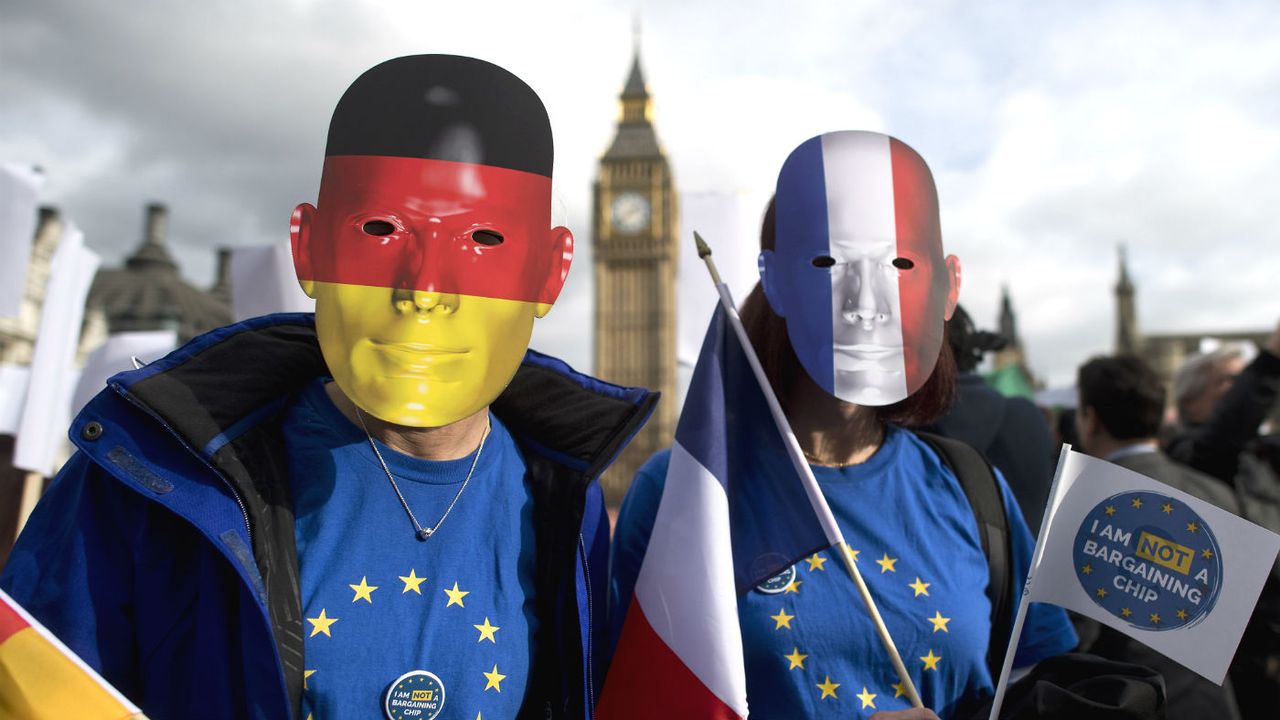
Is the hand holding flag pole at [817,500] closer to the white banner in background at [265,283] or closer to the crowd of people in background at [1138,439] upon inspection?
the crowd of people in background at [1138,439]

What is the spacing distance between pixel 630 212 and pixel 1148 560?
42.8 metres

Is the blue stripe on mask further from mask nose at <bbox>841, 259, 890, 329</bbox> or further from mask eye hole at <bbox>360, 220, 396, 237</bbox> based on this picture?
mask eye hole at <bbox>360, 220, 396, 237</bbox>

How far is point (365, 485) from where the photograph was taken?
1.46 meters

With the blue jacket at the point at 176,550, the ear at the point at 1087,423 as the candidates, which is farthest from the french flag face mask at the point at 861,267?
the ear at the point at 1087,423

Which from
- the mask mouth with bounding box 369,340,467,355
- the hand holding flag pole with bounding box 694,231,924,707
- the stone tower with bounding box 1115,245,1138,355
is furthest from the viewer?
the stone tower with bounding box 1115,245,1138,355

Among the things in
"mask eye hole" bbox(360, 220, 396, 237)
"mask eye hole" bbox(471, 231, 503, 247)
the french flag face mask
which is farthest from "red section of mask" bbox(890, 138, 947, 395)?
"mask eye hole" bbox(360, 220, 396, 237)

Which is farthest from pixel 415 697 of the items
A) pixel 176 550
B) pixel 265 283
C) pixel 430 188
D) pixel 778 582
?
pixel 265 283

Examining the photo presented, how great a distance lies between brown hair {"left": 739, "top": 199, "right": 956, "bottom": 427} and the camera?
1.76m

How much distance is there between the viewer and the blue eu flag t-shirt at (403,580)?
52.3 inches

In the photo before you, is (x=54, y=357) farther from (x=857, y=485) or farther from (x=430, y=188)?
(x=857, y=485)

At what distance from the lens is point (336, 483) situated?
1.45 meters

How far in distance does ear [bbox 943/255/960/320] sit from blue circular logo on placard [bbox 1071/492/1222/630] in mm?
430

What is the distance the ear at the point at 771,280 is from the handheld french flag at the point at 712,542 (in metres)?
0.09

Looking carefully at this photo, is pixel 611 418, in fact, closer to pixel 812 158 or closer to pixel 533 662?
pixel 533 662
